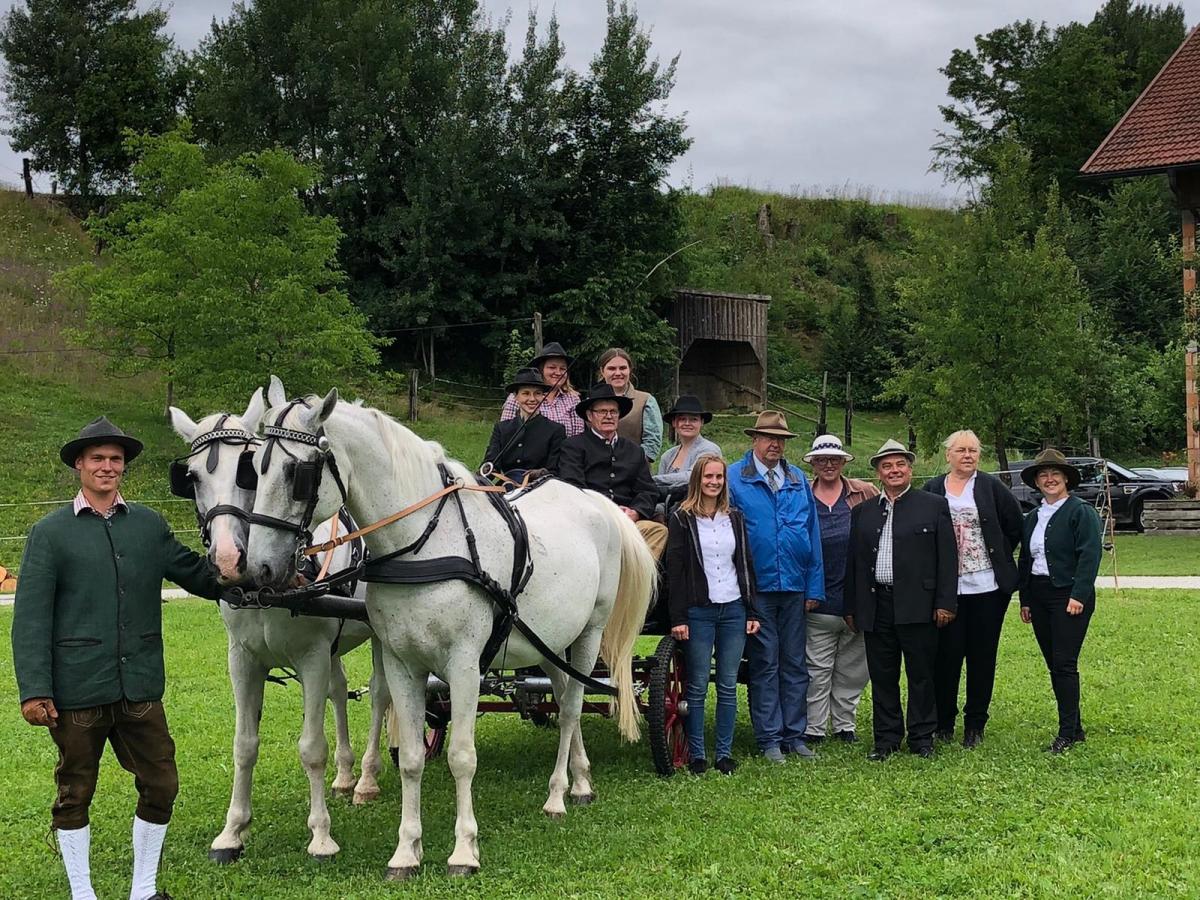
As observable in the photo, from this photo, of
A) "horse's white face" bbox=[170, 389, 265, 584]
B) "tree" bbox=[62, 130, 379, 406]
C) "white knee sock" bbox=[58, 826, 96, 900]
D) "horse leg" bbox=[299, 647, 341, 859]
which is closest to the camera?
"horse's white face" bbox=[170, 389, 265, 584]

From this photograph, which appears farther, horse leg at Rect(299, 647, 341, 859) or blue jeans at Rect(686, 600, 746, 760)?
blue jeans at Rect(686, 600, 746, 760)

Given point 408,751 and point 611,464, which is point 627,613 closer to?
point 611,464

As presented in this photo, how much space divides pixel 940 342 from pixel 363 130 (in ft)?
62.0

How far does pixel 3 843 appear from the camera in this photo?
5645mm

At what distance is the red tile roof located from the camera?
22031mm

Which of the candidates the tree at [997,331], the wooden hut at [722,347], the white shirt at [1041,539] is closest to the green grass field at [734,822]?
the white shirt at [1041,539]

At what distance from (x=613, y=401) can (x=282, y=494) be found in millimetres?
2993

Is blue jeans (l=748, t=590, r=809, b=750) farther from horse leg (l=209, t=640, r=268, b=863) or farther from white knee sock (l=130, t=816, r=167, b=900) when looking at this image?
white knee sock (l=130, t=816, r=167, b=900)

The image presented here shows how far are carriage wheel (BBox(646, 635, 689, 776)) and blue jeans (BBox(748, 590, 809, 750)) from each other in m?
0.48

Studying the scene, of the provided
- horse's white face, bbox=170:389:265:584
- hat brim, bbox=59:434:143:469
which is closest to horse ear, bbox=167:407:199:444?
horse's white face, bbox=170:389:265:584

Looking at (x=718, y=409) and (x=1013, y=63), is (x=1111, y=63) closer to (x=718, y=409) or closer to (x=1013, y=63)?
(x=1013, y=63)

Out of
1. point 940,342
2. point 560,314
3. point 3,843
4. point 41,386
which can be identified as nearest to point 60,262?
point 41,386

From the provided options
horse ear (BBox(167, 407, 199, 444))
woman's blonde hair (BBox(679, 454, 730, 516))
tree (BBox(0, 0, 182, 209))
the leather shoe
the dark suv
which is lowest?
the dark suv

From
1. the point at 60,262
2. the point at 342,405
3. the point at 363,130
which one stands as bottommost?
the point at 342,405
